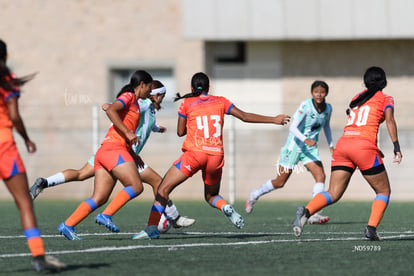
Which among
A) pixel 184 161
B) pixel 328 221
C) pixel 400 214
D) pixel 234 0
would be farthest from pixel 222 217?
pixel 234 0

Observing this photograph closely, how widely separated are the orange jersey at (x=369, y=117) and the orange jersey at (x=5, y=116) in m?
4.05

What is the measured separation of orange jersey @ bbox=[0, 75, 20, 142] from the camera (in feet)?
26.1

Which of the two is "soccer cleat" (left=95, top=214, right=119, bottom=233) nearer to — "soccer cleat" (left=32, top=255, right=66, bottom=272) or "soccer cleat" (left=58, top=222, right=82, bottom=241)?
"soccer cleat" (left=58, top=222, right=82, bottom=241)

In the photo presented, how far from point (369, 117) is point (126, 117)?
104 inches

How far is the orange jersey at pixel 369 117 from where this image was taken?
1052 cm

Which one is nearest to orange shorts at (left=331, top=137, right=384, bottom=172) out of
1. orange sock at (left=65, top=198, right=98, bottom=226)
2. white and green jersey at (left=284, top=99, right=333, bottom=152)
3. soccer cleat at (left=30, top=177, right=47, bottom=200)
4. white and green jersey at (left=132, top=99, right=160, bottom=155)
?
orange sock at (left=65, top=198, right=98, bottom=226)

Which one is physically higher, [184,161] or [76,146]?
[184,161]

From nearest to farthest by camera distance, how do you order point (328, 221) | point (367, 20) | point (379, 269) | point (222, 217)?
point (379, 269)
point (328, 221)
point (222, 217)
point (367, 20)

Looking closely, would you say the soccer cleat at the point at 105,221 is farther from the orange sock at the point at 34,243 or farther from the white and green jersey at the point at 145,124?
the white and green jersey at the point at 145,124

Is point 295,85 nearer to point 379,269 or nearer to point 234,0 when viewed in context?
point 234,0

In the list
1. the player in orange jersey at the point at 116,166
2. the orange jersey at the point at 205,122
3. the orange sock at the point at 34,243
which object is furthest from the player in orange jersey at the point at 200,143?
the orange sock at the point at 34,243

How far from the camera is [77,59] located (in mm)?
26438

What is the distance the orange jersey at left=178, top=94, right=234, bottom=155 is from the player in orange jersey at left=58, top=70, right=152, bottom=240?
0.64 metres

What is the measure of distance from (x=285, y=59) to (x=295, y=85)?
0.73 meters
